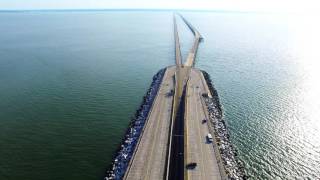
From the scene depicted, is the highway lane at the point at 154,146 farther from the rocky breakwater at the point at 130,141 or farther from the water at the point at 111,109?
the water at the point at 111,109

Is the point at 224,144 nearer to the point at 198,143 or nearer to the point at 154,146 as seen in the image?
the point at 198,143

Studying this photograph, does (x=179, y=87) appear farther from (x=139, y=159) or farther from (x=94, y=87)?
(x=139, y=159)

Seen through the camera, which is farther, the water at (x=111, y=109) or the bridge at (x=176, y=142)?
the water at (x=111, y=109)

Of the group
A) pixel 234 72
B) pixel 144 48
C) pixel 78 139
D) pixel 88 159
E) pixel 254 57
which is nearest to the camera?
pixel 88 159

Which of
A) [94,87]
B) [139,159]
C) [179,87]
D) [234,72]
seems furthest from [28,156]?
[234,72]

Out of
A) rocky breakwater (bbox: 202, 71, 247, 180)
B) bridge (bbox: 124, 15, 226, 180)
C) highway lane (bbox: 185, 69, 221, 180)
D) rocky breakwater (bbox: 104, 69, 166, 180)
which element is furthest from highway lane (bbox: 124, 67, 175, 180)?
rocky breakwater (bbox: 202, 71, 247, 180)

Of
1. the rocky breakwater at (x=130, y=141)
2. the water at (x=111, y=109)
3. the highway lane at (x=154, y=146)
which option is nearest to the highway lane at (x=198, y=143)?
the highway lane at (x=154, y=146)
